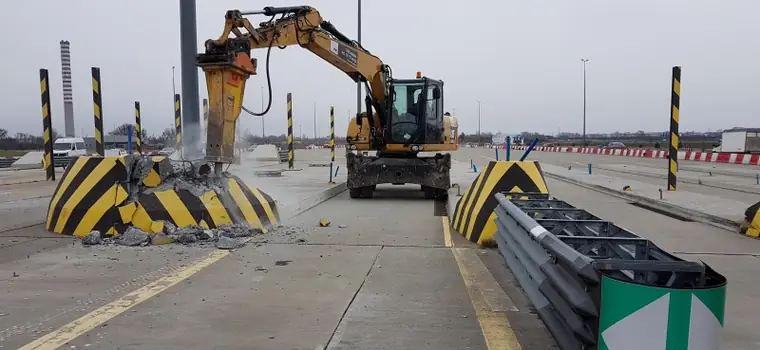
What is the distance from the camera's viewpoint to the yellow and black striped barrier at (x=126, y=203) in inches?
305

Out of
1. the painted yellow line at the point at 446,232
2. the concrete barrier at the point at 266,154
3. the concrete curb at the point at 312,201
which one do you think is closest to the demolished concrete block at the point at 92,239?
the concrete curb at the point at 312,201

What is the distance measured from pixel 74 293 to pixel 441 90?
1080 centimetres

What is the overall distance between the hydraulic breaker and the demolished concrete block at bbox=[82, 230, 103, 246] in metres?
1.93

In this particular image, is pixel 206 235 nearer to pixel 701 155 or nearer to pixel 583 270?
pixel 583 270

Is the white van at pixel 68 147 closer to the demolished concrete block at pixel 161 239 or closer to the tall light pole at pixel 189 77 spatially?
the tall light pole at pixel 189 77

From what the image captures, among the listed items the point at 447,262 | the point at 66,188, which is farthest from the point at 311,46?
the point at 447,262

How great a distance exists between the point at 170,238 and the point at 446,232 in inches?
158

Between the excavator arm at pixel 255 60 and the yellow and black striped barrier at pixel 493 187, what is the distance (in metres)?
3.93

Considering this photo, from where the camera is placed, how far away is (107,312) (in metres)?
4.62

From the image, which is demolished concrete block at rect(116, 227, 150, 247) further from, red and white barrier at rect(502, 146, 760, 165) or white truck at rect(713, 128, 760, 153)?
white truck at rect(713, 128, 760, 153)

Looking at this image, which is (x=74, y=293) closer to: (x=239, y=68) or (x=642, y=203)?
(x=239, y=68)

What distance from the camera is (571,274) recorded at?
11.2 ft

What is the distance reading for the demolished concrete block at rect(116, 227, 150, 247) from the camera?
286 inches

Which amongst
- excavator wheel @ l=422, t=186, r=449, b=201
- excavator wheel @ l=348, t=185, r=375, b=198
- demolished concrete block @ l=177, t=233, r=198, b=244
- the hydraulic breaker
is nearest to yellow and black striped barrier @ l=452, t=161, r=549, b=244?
demolished concrete block @ l=177, t=233, r=198, b=244
